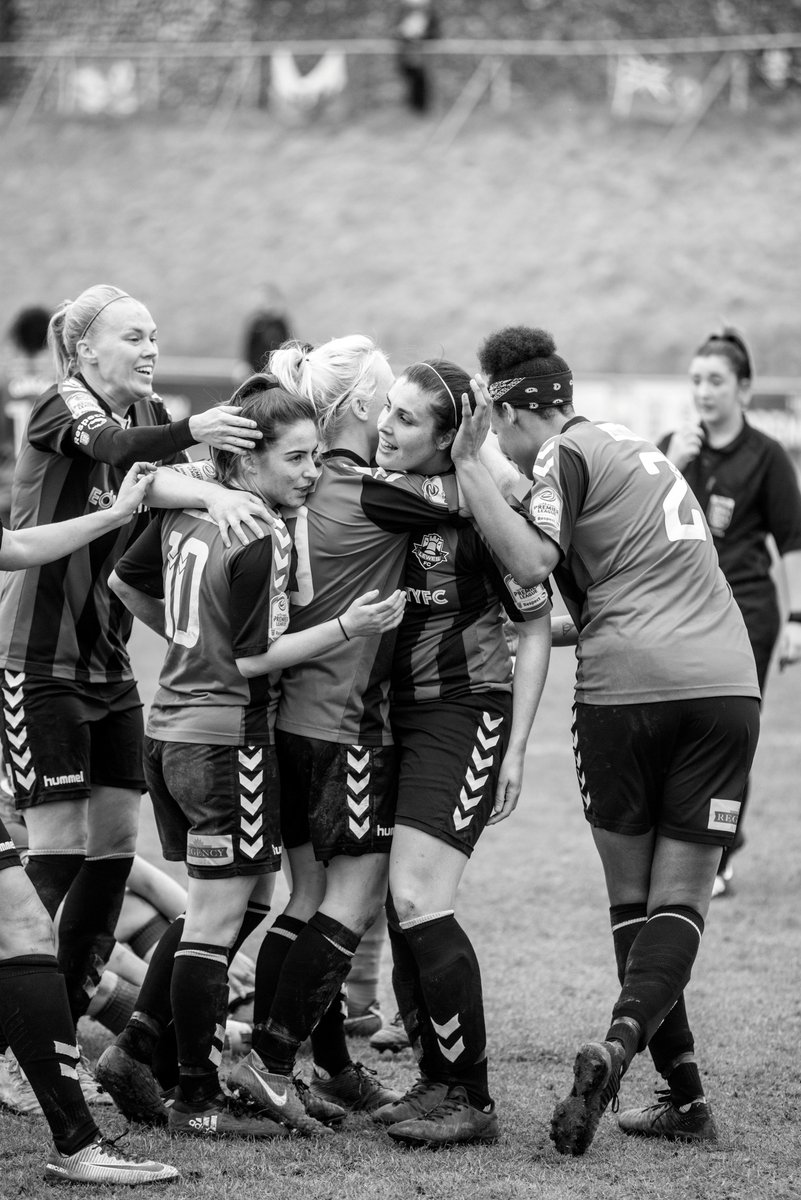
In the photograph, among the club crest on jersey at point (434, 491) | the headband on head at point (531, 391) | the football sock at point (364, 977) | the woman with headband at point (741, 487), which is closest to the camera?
the club crest on jersey at point (434, 491)

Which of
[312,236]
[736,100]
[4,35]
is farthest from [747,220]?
[4,35]

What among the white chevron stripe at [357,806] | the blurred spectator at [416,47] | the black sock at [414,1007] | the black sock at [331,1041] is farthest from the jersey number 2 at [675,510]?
the blurred spectator at [416,47]

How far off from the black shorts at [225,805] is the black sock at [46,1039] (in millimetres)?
492

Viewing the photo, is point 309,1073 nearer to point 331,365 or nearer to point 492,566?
point 492,566

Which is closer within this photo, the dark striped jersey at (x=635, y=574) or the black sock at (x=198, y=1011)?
the black sock at (x=198, y=1011)

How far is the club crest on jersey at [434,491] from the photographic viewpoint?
12.0ft

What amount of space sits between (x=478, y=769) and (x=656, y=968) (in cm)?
68

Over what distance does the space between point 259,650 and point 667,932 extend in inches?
50.6

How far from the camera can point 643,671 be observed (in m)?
3.63

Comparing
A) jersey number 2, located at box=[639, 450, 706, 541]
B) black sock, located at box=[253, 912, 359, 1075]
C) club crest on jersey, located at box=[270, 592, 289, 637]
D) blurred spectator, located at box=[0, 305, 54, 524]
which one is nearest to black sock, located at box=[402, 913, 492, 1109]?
black sock, located at box=[253, 912, 359, 1075]

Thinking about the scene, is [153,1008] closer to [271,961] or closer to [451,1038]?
[271,961]

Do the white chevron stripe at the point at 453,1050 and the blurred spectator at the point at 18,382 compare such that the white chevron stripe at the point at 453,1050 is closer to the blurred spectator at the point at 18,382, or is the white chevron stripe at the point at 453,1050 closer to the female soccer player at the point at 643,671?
the female soccer player at the point at 643,671

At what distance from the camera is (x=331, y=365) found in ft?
12.7

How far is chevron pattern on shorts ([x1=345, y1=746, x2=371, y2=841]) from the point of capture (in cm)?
365
